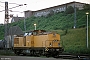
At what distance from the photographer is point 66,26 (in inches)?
683

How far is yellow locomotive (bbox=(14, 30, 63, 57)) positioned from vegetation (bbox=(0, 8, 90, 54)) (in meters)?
0.77

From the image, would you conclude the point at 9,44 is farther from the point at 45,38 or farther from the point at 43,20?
the point at 45,38

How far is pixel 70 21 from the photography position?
690 inches

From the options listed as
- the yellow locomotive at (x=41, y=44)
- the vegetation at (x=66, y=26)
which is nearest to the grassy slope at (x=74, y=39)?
the vegetation at (x=66, y=26)

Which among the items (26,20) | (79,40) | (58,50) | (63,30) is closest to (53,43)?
(58,50)

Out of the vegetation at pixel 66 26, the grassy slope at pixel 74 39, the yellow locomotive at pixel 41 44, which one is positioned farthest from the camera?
the grassy slope at pixel 74 39

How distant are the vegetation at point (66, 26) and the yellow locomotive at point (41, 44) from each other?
774 mm

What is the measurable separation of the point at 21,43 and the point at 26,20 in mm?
1581

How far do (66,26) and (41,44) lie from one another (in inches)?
151

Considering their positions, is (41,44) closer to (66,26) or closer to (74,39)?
(66,26)

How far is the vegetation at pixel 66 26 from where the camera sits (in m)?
15.2

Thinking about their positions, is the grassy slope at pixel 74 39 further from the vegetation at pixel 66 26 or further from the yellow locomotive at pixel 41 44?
the yellow locomotive at pixel 41 44

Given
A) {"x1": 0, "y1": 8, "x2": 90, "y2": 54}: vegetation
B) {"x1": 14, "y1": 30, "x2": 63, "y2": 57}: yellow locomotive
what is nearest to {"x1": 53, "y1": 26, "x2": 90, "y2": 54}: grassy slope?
{"x1": 0, "y1": 8, "x2": 90, "y2": 54}: vegetation

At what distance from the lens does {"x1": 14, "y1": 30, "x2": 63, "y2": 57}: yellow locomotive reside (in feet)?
45.1
